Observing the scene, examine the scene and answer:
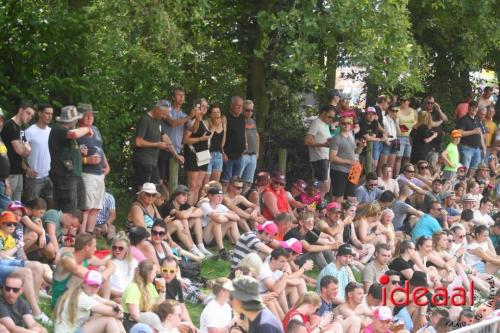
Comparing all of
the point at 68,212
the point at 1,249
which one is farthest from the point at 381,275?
the point at 1,249

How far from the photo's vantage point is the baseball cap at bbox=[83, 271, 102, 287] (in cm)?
1174

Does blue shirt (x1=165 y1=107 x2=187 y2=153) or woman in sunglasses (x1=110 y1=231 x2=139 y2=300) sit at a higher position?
blue shirt (x1=165 y1=107 x2=187 y2=153)

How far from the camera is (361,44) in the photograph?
17375mm

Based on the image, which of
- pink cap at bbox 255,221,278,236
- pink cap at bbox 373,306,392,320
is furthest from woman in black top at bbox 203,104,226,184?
pink cap at bbox 373,306,392,320

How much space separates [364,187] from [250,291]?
10052 mm

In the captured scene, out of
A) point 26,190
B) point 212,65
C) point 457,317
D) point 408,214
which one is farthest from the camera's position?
point 212,65

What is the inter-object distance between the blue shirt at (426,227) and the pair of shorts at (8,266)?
7560 mm

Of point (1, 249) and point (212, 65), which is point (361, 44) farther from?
point (1, 249)

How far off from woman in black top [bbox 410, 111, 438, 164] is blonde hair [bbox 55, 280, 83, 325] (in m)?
11.8

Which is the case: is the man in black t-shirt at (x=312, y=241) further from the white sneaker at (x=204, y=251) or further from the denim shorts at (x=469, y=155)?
the denim shorts at (x=469, y=155)

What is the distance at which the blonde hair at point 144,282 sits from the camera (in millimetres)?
12109

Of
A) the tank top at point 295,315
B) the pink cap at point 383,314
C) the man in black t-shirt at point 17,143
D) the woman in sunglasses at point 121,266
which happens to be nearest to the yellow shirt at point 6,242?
the woman in sunglasses at point 121,266

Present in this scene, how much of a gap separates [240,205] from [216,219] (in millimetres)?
1033

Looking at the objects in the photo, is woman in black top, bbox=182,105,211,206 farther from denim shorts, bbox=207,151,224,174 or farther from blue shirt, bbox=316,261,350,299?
blue shirt, bbox=316,261,350,299
